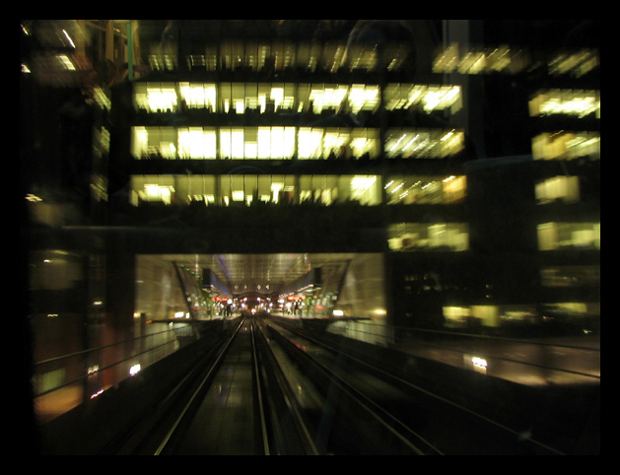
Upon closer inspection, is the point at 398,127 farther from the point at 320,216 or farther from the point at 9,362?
the point at 9,362

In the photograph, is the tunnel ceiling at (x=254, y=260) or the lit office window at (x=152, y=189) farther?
the tunnel ceiling at (x=254, y=260)

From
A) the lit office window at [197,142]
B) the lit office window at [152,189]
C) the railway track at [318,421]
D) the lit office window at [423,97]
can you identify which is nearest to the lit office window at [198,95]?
the lit office window at [197,142]

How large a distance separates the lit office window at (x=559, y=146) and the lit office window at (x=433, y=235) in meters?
3.95

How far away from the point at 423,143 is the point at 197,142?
9594 mm

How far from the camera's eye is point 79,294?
14391 mm

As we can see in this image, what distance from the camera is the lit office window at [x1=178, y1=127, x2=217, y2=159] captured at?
698 inches

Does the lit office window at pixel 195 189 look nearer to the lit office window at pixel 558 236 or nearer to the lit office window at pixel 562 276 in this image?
the lit office window at pixel 558 236

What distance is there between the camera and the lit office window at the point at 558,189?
516 inches

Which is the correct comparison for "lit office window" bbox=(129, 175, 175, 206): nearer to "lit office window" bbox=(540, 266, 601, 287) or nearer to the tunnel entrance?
the tunnel entrance

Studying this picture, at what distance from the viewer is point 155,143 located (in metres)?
18.1

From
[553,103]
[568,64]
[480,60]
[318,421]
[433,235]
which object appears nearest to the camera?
[318,421]

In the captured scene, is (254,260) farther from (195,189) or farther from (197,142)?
(197,142)

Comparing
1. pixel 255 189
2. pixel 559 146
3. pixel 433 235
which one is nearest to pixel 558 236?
pixel 559 146

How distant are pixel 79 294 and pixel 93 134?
224 inches
